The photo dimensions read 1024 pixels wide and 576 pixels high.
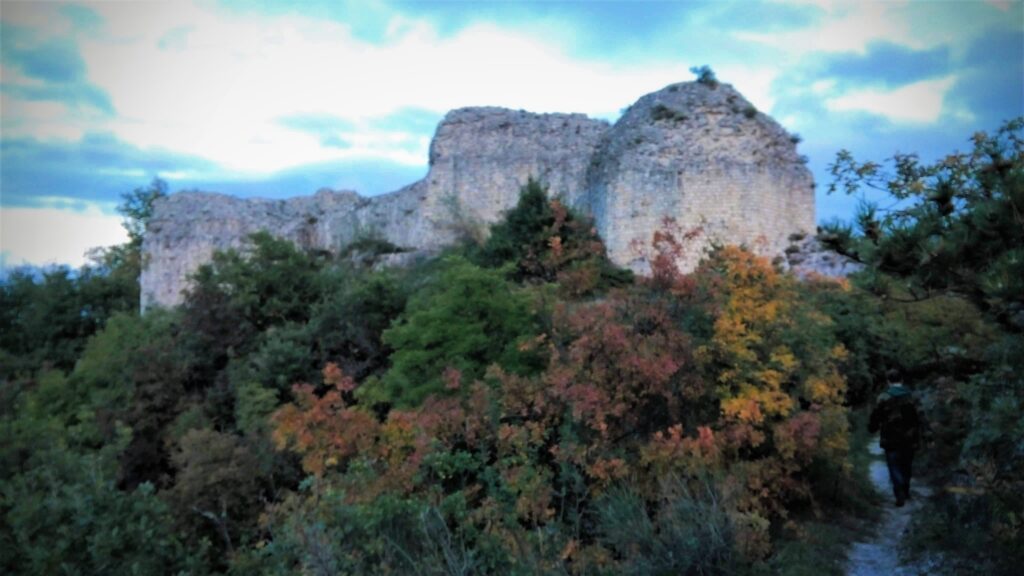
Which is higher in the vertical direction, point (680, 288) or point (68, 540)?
point (680, 288)

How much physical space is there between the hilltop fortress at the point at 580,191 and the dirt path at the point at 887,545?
429 centimetres

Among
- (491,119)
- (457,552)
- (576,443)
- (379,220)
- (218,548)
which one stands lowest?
(218,548)

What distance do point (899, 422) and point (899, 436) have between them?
16 cm

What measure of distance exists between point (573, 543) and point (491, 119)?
18.2 metres

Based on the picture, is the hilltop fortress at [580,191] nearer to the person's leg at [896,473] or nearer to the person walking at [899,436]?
the person walking at [899,436]

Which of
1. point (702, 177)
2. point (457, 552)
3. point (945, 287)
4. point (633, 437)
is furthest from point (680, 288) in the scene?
point (702, 177)

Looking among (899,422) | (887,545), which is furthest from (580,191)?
(887,545)

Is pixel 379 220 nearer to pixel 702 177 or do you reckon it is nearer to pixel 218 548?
pixel 702 177

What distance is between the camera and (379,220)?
2550 centimetres

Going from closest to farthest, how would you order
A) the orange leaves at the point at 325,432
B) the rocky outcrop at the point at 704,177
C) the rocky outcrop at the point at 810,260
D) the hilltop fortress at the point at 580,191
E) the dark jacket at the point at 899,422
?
the orange leaves at the point at 325,432
the dark jacket at the point at 899,422
the rocky outcrop at the point at 810,260
the rocky outcrop at the point at 704,177
the hilltop fortress at the point at 580,191

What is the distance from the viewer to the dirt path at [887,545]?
23.0 ft

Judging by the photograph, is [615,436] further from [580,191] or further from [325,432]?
[580,191]

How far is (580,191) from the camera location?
21953 mm

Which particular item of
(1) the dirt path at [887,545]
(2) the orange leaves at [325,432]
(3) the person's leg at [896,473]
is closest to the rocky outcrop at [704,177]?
(1) the dirt path at [887,545]
